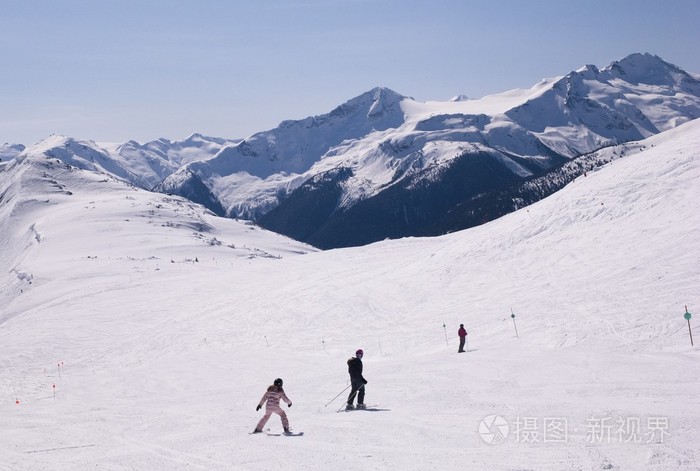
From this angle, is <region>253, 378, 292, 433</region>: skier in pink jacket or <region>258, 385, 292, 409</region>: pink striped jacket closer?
<region>253, 378, 292, 433</region>: skier in pink jacket

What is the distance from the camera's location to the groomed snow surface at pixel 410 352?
14.3m

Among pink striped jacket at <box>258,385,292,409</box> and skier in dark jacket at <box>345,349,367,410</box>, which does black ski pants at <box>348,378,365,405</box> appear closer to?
skier in dark jacket at <box>345,349,367,410</box>

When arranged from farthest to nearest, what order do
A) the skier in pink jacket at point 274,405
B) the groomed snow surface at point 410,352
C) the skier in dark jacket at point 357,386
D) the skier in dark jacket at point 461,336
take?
the skier in dark jacket at point 461,336 < the skier in dark jacket at point 357,386 < the skier in pink jacket at point 274,405 < the groomed snow surface at point 410,352

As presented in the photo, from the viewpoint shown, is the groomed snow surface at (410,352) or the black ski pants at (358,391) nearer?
the groomed snow surface at (410,352)

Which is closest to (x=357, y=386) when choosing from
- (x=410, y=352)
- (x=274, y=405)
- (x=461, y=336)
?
(x=274, y=405)

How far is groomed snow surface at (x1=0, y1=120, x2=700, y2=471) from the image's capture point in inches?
563

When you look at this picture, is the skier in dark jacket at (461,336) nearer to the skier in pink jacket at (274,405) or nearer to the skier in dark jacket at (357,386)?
the skier in dark jacket at (357,386)

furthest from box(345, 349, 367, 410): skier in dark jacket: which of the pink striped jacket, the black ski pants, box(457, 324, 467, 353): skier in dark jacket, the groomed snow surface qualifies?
box(457, 324, 467, 353): skier in dark jacket

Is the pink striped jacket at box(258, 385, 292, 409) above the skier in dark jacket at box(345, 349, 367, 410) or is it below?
above

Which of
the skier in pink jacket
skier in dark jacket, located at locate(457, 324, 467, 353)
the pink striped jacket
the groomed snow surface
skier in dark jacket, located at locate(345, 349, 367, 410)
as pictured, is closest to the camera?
the groomed snow surface

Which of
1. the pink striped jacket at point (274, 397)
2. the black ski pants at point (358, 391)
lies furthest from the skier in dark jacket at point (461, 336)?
the pink striped jacket at point (274, 397)

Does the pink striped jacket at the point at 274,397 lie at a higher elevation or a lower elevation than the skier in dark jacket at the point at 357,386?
higher

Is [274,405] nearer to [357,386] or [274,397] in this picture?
[274,397]

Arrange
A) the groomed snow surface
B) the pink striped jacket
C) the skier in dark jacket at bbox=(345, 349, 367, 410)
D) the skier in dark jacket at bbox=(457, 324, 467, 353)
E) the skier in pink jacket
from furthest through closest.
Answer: the skier in dark jacket at bbox=(457, 324, 467, 353), the skier in dark jacket at bbox=(345, 349, 367, 410), the pink striped jacket, the skier in pink jacket, the groomed snow surface
